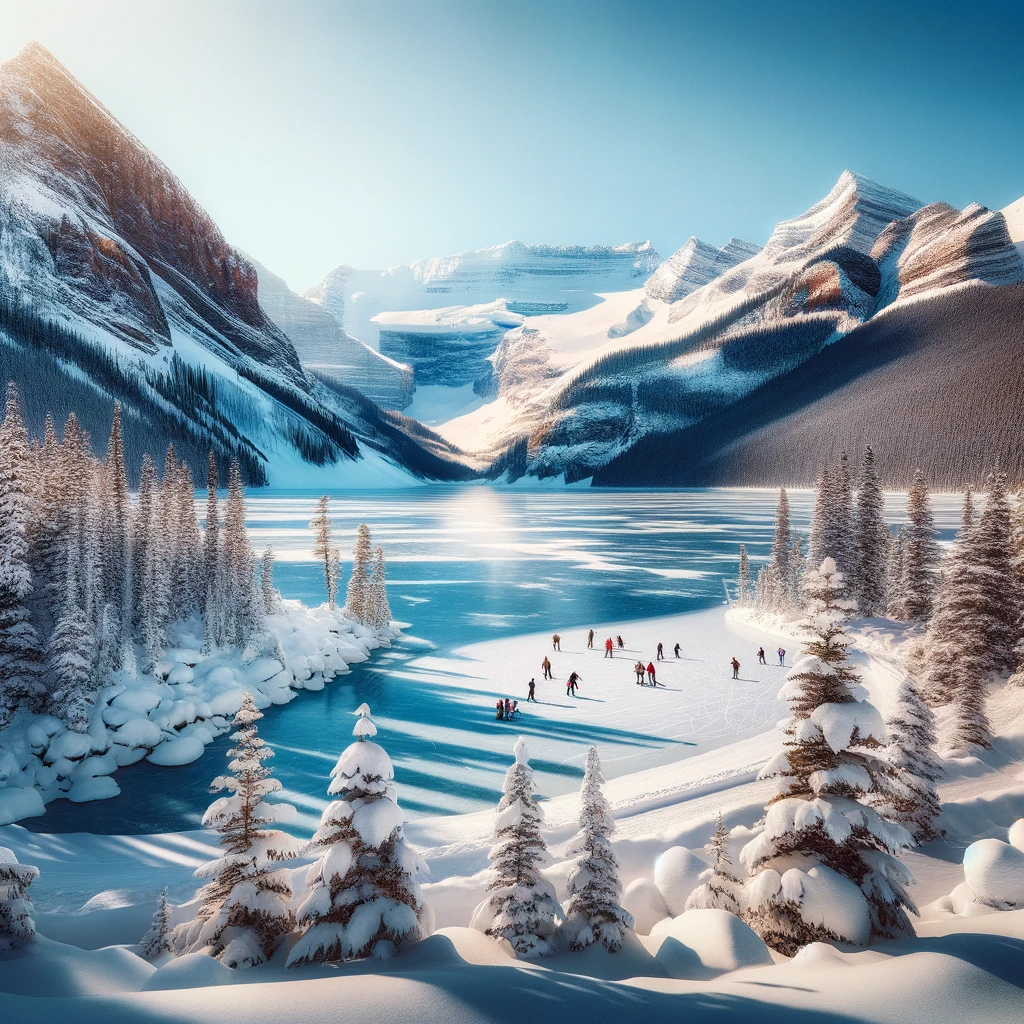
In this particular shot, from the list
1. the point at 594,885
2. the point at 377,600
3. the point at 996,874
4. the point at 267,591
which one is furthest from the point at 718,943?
the point at 377,600

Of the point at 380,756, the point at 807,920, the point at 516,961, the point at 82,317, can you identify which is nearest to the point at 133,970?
the point at 380,756

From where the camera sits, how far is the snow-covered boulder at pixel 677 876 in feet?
34.3

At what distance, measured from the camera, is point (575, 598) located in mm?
55438

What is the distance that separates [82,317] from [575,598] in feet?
657

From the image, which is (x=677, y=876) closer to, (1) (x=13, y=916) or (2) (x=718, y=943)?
(2) (x=718, y=943)

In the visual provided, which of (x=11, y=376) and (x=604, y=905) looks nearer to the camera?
(x=604, y=905)

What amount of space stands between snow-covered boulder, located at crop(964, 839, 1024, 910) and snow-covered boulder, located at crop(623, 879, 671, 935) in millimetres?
4747

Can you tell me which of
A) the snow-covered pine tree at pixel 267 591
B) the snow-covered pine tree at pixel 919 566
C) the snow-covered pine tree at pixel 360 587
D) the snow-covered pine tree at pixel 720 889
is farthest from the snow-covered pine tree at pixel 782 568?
the snow-covered pine tree at pixel 720 889

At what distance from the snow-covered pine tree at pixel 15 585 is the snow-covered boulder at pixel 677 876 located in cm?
2551

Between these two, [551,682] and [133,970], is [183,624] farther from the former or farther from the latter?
[133,970]

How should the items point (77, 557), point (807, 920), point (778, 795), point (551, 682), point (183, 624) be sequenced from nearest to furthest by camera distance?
point (807, 920) < point (778, 795) < point (77, 557) < point (551, 682) < point (183, 624)

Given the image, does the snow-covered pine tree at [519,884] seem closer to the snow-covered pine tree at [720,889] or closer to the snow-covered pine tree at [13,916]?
the snow-covered pine tree at [720,889]

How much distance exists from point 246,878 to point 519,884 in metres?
3.97

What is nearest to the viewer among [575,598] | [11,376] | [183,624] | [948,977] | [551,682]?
[948,977]
